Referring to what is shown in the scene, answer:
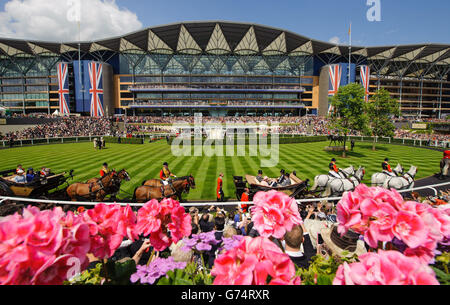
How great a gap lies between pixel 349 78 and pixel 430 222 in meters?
86.1

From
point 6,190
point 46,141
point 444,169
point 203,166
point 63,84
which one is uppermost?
point 63,84

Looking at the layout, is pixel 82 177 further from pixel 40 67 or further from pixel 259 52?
pixel 40 67

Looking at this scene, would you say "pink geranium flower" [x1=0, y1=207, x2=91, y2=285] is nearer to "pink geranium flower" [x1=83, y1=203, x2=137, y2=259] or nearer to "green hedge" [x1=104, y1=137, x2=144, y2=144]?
"pink geranium flower" [x1=83, y1=203, x2=137, y2=259]

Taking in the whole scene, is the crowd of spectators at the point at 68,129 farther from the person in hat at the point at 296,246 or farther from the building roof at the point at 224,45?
the person in hat at the point at 296,246

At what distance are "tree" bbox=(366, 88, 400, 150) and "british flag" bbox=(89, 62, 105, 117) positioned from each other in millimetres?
78539

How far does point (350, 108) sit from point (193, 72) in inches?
2598

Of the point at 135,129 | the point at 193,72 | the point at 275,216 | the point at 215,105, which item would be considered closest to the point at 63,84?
the point at 135,129

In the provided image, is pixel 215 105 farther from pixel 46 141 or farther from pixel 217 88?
pixel 46 141

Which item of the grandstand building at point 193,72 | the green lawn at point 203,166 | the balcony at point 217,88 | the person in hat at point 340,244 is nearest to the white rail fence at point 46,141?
the green lawn at point 203,166

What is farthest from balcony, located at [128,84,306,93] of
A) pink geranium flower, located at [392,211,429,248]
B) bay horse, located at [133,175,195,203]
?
pink geranium flower, located at [392,211,429,248]

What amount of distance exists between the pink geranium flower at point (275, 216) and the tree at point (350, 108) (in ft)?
85.8

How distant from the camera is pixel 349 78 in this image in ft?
238

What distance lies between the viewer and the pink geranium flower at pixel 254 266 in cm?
138

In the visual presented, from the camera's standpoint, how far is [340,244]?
4105 millimetres
